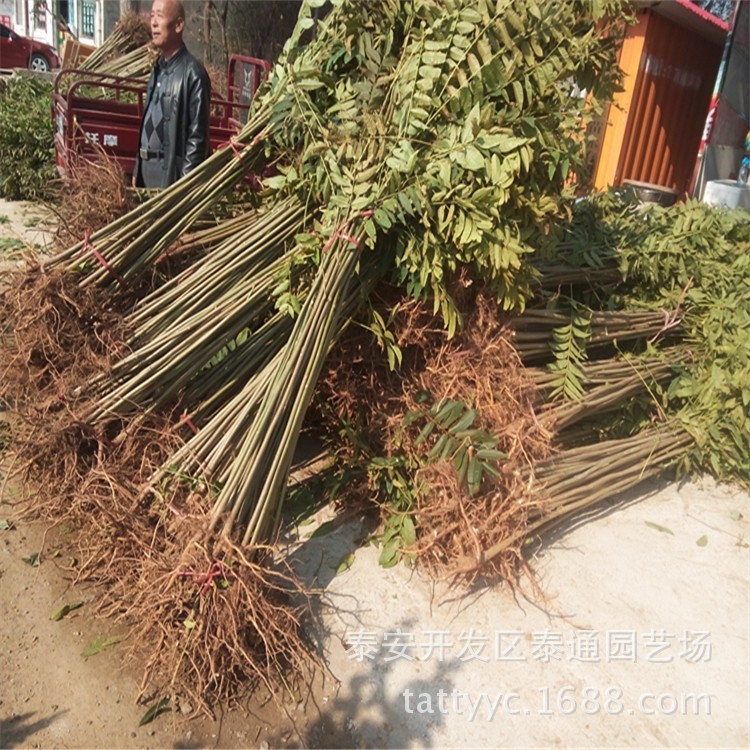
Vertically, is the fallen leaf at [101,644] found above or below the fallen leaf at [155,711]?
above

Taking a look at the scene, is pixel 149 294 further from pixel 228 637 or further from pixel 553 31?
pixel 553 31

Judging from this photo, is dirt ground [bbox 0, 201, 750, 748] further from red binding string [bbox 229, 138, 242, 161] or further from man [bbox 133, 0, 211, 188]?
red binding string [bbox 229, 138, 242, 161]

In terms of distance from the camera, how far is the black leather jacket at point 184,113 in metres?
3.78

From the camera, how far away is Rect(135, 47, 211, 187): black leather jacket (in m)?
3.78

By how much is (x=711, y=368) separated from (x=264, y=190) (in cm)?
245

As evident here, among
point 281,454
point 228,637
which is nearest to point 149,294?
point 281,454

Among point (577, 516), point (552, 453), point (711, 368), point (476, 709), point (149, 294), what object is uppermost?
point (149, 294)

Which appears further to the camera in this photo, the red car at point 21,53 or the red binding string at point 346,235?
the red car at point 21,53

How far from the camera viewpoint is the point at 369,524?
3.11 metres

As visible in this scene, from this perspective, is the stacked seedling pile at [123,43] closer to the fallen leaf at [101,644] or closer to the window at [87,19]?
the fallen leaf at [101,644]

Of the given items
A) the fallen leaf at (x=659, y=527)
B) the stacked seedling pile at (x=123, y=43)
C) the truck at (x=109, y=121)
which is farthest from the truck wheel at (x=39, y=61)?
the fallen leaf at (x=659, y=527)

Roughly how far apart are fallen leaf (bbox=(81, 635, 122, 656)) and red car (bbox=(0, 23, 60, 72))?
815 inches

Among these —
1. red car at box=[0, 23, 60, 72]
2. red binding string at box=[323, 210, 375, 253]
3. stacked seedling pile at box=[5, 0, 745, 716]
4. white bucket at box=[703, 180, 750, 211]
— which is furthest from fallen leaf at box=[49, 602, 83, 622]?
red car at box=[0, 23, 60, 72]

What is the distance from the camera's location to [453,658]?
2553 millimetres
